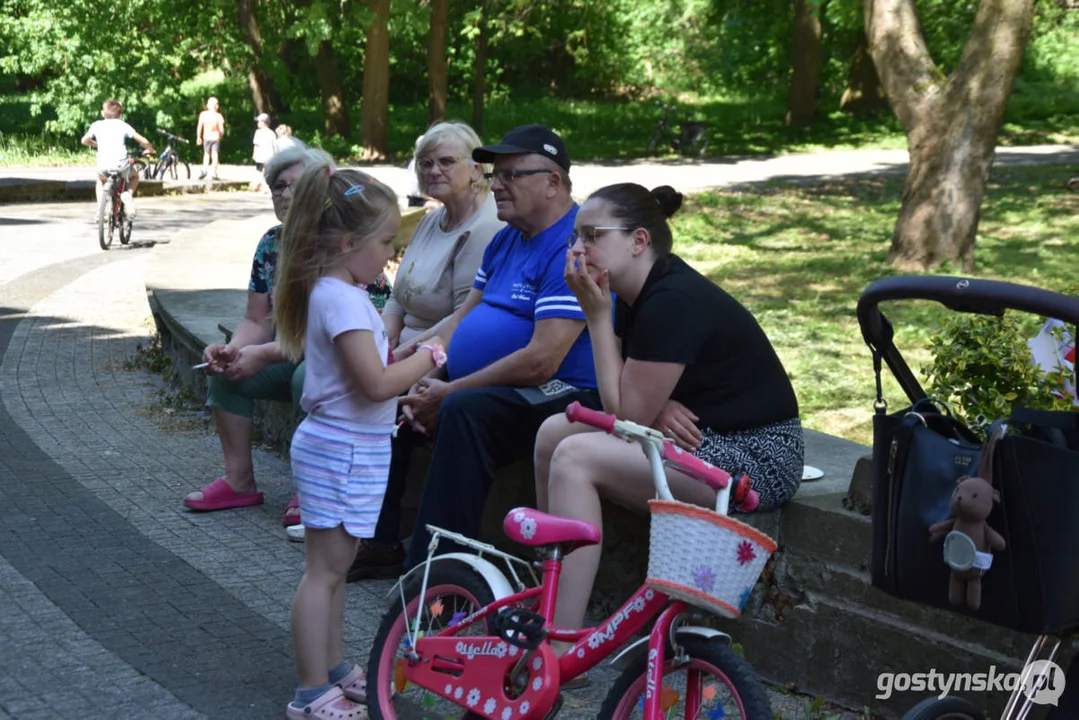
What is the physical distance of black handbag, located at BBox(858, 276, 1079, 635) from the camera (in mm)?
2539

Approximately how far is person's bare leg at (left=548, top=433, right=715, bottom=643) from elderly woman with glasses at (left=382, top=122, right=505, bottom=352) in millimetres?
1555

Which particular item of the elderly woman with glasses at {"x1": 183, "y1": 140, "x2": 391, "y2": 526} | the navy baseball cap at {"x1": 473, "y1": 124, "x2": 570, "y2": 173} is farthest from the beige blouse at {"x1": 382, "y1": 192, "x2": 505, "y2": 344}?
the navy baseball cap at {"x1": 473, "y1": 124, "x2": 570, "y2": 173}

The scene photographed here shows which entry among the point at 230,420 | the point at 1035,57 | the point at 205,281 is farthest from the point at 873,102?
the point at 230,420

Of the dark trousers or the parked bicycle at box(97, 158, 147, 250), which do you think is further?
the parked bicycle at box(97, 158, 147, 250)

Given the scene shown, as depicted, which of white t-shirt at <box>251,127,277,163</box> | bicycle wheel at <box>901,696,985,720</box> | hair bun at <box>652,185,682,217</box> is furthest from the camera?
white t-shirt at <box>251,127,277,163</box>

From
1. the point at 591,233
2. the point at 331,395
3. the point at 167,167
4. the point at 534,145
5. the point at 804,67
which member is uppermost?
the point at 804,67

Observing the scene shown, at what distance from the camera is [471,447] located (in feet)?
15.5

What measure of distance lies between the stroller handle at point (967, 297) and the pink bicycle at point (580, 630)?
490mm

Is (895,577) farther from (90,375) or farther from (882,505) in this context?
(90,375)

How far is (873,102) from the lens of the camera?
41812 millimetres

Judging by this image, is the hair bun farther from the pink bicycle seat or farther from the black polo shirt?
the pink bicycle seat

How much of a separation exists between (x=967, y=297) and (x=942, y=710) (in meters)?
0.87

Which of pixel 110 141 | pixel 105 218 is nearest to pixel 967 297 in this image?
pixel 105 218

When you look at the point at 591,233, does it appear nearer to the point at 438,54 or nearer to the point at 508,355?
the point at 508,355
